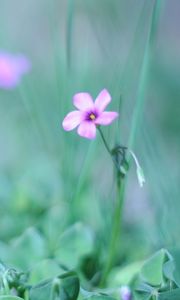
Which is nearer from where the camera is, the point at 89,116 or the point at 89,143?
the point at 89,116

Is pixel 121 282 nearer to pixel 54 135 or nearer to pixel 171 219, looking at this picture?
pixel 171 219

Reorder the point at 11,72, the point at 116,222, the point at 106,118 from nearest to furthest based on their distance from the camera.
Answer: the point at 106,118, the point at 116,222, the point at 11,72

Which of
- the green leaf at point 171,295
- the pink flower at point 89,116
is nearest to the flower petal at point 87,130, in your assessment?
the pink flower at point 89,116

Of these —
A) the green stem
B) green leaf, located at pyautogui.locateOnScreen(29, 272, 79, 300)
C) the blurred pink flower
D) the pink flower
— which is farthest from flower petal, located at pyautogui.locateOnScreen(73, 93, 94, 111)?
the blurred pink flower

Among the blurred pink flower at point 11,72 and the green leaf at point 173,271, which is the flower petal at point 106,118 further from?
the blurred pink flower at point 11,72

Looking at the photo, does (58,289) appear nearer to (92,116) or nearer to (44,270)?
(44,270)

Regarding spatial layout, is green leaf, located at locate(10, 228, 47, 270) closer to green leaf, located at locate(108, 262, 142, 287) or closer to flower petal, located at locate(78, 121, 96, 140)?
green leaf, located at locate(108, 262, 142, 287)

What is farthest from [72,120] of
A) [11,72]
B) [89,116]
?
[11,72]
